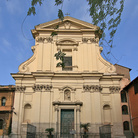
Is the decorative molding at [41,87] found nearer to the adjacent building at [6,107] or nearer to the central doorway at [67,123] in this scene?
the central doorway at [67,123]

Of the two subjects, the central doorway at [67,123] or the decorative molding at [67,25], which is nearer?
the central doorway at [67,123]

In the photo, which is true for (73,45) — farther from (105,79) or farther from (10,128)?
(10,128)

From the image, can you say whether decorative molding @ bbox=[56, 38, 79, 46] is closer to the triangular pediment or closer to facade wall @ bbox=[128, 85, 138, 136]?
the triangular pediment

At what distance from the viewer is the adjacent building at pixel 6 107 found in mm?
20203

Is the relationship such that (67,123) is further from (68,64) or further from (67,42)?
(67,42)

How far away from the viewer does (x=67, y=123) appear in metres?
19.1

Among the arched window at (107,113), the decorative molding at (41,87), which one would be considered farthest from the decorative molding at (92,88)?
the decorative molding at (41,87)

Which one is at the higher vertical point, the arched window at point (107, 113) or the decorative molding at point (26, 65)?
the decorative molding at point (26, 65)

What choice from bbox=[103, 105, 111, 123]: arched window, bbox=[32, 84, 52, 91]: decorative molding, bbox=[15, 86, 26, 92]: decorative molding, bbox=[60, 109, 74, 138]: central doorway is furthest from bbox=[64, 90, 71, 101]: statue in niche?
bbox=[15, 86, 26, 92]: decorative molding

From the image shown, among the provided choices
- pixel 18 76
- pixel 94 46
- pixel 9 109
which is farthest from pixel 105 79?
pixel 9 109

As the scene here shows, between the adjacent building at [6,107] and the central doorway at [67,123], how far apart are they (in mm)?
5382

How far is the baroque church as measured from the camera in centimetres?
1883

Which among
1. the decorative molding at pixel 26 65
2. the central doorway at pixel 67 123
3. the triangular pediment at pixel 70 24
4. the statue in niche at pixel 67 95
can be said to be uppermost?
the triangular pediment at pixel 70 24

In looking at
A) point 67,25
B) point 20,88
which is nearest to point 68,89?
point 20,88
